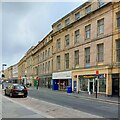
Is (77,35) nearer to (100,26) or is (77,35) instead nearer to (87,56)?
(87,56)

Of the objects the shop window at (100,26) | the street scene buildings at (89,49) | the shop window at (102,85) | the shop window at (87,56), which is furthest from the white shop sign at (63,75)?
the shop window at (100,26)

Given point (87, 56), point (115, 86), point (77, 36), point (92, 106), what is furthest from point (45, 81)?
point (92, 106)

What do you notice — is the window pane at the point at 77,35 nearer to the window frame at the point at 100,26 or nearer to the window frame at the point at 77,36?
the window frame at the point at 77,36

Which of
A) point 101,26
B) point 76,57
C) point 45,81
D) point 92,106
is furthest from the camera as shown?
point 45,81

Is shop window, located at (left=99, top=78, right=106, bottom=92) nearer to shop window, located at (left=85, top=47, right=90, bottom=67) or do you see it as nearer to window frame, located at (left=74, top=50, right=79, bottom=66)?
shop window, located at (left=85, top=47, right=90, bottom=67)

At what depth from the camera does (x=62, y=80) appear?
52562mm

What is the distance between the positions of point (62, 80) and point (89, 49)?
1322 cm

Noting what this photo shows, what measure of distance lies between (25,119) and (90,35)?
30441 mm

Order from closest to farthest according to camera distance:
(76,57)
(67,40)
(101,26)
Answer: (101,26), (76,57), (67,40)

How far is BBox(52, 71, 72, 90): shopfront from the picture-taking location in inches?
1890

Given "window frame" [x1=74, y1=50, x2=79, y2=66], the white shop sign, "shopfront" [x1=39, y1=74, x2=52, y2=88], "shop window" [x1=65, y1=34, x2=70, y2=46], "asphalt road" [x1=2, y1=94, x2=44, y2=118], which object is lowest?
"shopfront" [x1=39, y1=74, x2=52, y2=88]

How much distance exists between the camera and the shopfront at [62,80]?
48.0 meters

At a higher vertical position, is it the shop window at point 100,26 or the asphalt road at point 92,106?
the shop window at point 100,26

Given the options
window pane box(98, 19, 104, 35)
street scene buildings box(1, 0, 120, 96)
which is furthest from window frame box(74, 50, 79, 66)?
window pane box(98, 19, 104, 35)
